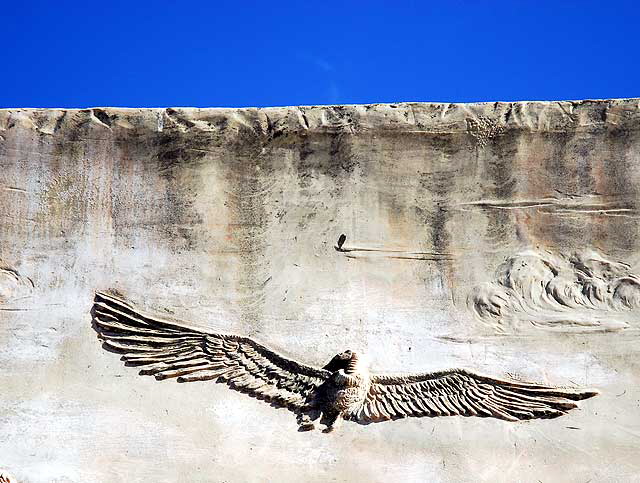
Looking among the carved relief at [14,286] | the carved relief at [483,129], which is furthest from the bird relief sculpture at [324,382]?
the carved relief at [483,129]

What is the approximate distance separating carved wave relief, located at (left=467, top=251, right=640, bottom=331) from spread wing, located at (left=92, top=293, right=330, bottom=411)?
1154 mm

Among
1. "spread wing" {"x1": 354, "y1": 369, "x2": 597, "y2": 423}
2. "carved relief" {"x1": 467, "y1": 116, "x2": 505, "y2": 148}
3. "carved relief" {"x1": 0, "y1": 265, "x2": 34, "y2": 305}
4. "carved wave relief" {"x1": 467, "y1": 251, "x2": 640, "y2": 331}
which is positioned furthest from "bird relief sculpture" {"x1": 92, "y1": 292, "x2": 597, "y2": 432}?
"carved relief" {"x1": 467, "y1": 116, "x2": 505, "y2": 148}

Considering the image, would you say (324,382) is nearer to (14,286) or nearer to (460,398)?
(460,398)

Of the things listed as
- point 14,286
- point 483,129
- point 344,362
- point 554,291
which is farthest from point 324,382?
point 14,286

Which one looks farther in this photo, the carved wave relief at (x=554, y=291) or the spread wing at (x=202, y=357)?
the carved wave relief at (x=554, y=291)

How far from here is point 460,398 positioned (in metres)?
7.00

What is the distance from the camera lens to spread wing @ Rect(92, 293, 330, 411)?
7082 mm

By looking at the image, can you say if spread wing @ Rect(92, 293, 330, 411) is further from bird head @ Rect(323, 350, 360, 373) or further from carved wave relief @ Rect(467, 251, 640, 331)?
carved wave relief @ Rect(467, 251, 640, 331)

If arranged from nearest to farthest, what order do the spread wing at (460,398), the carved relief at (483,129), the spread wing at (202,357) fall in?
the spread wing at (460,398) → the spread wing at (202,357) → the carved relief at (483,129)

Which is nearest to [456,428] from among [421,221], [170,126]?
[421,221]

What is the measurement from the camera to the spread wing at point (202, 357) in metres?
7.08

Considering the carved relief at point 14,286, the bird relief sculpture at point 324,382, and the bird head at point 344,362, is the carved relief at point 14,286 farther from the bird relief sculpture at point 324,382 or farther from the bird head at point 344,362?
the bird head at point 344,362

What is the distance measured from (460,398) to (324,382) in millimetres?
815

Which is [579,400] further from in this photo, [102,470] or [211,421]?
[102,470]
